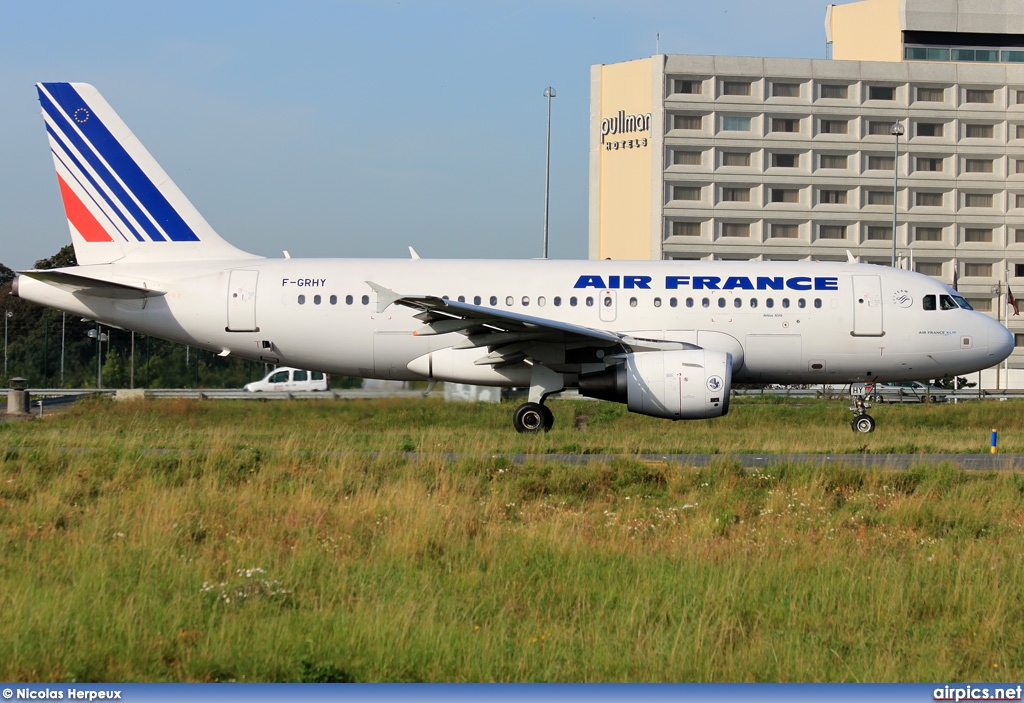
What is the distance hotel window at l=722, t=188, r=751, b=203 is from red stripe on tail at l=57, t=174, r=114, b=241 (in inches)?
2540

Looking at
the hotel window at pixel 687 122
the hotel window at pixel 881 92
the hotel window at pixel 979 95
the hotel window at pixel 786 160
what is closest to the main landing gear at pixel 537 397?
the hotel window at pixel 687 122

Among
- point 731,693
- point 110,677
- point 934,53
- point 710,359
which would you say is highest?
point 934,53

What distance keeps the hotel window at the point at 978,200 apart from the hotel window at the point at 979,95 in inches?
291

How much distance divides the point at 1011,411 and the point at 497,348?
709 inches

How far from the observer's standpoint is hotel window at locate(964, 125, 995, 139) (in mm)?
82625

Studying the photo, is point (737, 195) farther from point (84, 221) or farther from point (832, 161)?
point (84, 221)

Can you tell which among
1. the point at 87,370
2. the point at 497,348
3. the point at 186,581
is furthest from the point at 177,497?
the point at 87,370

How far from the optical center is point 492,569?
8.76 m

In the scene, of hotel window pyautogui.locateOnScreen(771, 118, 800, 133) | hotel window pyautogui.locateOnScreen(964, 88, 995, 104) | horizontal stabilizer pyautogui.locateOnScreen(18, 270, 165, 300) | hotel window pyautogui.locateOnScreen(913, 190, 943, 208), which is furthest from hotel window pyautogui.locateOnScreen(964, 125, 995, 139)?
horizontal stabilizer pyautogui.locateOnScreen(18, 270, 165, 300)

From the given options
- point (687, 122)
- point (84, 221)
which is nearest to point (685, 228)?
point (687, 122)

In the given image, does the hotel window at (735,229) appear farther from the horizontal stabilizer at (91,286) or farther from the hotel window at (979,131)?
the horizontal stabilizer at (91,286)

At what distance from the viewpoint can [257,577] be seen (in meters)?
8.25

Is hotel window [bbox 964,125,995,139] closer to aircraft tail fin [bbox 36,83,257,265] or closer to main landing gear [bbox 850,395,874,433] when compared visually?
main landing gear [bbox 850,395,874,433]

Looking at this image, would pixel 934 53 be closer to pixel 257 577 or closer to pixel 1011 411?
pixel 1011 411
